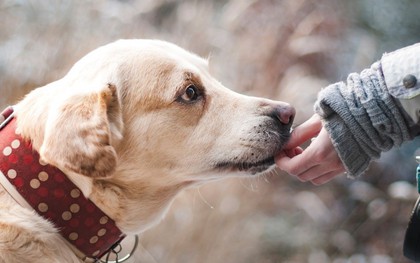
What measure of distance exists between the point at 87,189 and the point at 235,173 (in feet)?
1.58

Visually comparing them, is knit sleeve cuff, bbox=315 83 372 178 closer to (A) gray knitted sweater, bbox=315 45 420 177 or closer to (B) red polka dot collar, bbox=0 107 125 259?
(A) gray knitted sweater, bbox=315 45 420 177

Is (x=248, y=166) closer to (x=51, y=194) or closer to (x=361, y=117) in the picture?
(x=361, y=117)

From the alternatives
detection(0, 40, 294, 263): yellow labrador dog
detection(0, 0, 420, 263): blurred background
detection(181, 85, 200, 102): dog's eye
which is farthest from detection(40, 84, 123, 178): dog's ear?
detection(0, 0, 420, 263): blurred background

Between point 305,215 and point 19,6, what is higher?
point 19,6

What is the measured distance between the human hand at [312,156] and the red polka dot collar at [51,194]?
0.61m

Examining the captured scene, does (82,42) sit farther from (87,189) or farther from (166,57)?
(87,189)

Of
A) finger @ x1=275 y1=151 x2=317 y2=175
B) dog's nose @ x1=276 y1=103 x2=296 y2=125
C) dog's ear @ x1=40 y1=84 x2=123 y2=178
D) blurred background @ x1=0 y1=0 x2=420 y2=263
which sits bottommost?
blurred background @ x1=0 y1=0 x2=420 y2=263

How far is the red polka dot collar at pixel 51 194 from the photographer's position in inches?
65.9

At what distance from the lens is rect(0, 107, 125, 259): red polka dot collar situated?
1.67 meters

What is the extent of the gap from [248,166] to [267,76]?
1651 millimetres

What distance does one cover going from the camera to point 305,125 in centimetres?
193

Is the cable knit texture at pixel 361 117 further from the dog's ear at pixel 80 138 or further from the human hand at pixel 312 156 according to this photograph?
the dog's ear at pixel 80 138

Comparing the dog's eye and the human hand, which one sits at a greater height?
the dog's eye

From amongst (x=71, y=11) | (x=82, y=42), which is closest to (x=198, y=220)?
(x=82, y=42)
